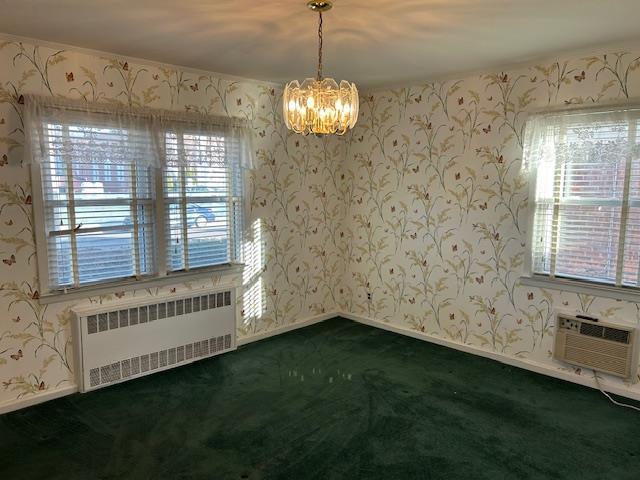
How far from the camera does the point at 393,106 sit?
4672 millimetres

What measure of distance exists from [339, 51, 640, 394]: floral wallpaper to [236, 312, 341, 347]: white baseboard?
1.09 feet

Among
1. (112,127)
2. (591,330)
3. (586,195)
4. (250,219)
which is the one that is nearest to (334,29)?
(112,127)

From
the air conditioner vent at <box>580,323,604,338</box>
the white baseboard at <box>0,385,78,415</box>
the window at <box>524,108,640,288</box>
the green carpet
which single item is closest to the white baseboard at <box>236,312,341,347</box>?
the green carpet

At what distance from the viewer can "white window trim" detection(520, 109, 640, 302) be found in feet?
11.1

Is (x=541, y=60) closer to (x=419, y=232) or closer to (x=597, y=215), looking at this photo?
(x=597, y=215)

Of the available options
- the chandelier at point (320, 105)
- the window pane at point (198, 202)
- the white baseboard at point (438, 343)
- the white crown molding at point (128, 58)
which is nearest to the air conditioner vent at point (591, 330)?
the white baseboard at point (438, 343)

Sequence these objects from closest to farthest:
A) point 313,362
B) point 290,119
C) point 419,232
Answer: point 290,119 < point 313,362 < point 419,232

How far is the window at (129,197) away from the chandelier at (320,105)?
164 centimetres

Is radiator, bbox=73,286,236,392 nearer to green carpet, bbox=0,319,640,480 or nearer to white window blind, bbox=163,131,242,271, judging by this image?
green carpet, bbox=0,319,640,480

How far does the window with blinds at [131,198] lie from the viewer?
10.6ft

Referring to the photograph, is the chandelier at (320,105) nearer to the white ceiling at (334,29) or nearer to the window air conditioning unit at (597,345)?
the white ceiling at (334,29)

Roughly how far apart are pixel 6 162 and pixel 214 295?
1827mm

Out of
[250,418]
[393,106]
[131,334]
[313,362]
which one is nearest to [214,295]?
[131,334]

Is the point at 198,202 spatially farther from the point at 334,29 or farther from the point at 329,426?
the point at 329,426
